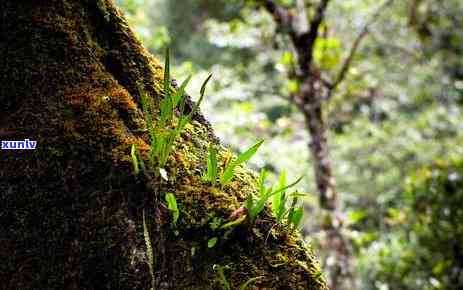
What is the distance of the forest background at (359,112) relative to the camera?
5.27 m

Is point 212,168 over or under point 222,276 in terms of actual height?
over

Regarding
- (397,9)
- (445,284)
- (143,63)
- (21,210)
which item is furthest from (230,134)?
(397,9)

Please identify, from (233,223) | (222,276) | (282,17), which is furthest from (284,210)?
(282,17)

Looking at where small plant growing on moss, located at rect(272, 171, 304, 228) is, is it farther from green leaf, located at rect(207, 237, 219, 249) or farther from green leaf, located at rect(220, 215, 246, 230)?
green leaf, located at rect(207, 237, 219, 249)

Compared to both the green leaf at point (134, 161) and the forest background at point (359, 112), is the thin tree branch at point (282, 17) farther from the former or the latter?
the green leaf at point (134, 161)

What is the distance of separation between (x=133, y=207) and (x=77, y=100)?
0.40m

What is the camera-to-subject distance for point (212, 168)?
145 centimetres

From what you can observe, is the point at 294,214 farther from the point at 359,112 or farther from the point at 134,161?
the point at 359,112

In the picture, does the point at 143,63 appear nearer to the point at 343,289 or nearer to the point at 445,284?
the point at 343,289

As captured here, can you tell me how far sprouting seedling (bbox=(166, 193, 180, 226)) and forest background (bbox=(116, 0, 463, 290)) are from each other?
2788mm

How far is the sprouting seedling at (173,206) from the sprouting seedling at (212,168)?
17 cm

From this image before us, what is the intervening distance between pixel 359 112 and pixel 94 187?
59.4ft

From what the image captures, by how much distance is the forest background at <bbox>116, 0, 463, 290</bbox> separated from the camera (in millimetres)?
5273

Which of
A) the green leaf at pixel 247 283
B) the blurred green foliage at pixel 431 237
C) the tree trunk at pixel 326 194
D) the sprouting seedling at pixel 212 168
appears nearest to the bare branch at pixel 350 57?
the tree trunk at pixel 326 194
